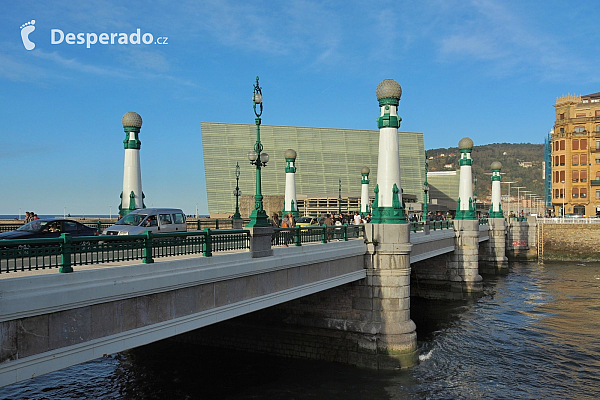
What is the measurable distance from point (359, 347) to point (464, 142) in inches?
903

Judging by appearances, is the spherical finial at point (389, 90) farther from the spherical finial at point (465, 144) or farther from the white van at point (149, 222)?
the spherical finial at point (465, 144)

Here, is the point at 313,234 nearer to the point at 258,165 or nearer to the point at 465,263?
the point at 258,165

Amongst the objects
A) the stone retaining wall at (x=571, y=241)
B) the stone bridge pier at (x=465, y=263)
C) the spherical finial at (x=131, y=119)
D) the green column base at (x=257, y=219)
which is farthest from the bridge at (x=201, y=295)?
the stone retaining wall at (x=571, y=241)

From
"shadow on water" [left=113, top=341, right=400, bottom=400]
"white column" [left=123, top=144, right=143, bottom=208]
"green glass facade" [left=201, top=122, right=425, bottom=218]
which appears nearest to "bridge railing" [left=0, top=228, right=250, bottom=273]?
"shadow on water" [left=113, top=341, right=400, bottom=400]

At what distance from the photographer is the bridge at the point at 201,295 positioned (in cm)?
786

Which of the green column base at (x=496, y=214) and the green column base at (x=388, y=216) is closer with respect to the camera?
the green column base at (x=388, y=216)

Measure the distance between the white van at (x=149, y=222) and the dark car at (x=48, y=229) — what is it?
2.80 feet

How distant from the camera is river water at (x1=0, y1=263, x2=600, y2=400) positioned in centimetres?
1658

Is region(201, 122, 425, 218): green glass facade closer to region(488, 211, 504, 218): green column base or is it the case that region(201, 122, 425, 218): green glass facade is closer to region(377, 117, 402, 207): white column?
region(488, 211, 504, 218): green column base

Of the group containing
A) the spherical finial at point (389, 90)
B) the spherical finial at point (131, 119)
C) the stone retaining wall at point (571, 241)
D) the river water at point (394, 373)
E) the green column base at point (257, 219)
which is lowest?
the river water at point (394, 373)

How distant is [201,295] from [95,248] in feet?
9.41

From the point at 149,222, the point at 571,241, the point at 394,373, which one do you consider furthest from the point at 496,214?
the point at 149,222

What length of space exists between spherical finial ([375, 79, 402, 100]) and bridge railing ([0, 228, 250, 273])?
8.96 meters

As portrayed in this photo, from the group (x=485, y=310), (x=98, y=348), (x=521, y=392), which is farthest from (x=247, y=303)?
(x=485, y=310)
